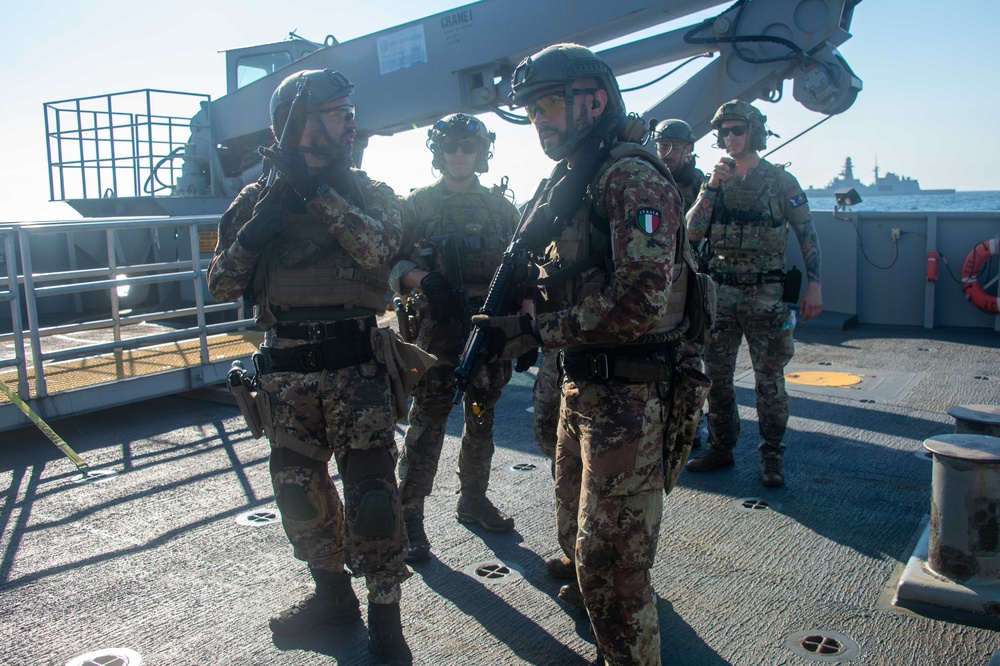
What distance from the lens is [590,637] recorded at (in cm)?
→ 296

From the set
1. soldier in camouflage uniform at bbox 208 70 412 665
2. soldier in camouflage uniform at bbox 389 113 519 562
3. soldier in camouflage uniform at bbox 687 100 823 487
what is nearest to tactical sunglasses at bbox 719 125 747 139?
soldier in camouflage uniform at bbox 687 100 823 487

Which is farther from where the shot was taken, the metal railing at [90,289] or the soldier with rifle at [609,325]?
the metal railing at [90,289]

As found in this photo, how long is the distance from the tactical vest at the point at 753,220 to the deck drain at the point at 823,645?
2.24 meters

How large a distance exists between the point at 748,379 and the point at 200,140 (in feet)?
27.9

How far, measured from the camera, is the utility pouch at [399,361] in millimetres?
3072

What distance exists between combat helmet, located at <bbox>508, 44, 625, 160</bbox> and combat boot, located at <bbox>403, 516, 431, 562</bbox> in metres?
1.91

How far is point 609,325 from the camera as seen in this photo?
2369mm

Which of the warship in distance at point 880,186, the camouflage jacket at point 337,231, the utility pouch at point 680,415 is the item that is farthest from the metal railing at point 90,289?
the warship in distance at point 880,186

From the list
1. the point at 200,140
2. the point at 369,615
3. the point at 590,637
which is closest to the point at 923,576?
the point at 590,637

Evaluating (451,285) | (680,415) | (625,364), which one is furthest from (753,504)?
(625,364)

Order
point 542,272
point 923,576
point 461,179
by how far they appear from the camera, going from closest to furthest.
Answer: point 542,272
point 923,576
point 461,179

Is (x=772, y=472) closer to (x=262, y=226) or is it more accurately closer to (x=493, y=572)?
(x=493, y=572)

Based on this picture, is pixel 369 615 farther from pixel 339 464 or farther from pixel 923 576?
pixel 923 576

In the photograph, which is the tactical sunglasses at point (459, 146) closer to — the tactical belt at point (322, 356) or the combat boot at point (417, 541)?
the tactical belt at point (322, 356)
